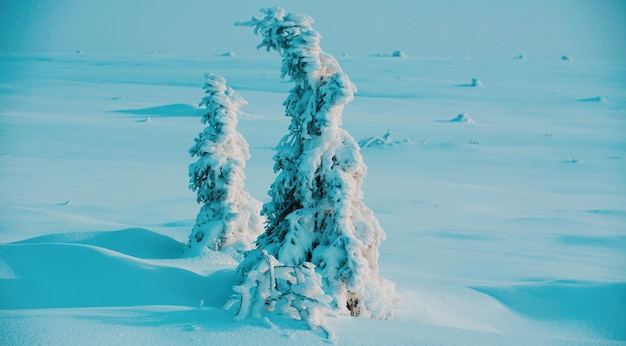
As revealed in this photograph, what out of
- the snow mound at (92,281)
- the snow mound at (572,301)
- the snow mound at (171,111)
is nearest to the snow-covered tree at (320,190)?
the snow mound at (92,281)

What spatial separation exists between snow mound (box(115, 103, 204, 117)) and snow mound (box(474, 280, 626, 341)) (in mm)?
34721

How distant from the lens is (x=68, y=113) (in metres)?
43.1

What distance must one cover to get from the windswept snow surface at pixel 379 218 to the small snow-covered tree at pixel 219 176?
1.48ft

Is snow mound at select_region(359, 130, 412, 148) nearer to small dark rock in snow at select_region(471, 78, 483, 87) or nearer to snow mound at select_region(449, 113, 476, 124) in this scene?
snow mound at select_region(449, 113, 476, 124)

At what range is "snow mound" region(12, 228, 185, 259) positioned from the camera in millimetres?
10914

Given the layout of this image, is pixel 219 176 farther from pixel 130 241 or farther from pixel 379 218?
pixel 379 218

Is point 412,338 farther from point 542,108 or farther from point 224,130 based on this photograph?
point 542,108

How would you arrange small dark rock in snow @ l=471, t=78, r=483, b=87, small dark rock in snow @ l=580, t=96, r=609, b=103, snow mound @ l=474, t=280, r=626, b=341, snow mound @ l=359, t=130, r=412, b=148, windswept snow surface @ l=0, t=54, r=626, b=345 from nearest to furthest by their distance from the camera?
windswept snow surface @ l=0, t=54, r=626, b=345, snow mound @ l=474, t=280, r=626, b=341, snow mound @ l=359, t=130, r=412, b=148, small dark rock in snow @ l=580, t=96, r=609, b=103, small dark rock in snow @ l=471, t=78, r=483, b=87

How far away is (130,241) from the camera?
11.2 meters

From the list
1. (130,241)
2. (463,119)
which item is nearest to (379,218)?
(130,241)

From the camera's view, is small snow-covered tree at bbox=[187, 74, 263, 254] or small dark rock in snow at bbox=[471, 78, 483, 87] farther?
small dark rock in snow at bbox=[471, 78, 483, 87]

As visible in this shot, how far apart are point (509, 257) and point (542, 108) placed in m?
43.6

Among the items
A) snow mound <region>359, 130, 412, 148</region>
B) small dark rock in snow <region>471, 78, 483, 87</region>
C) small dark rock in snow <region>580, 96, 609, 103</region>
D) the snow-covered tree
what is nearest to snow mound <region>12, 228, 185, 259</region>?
the snow-covered tree

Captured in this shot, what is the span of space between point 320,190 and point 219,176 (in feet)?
10.7
